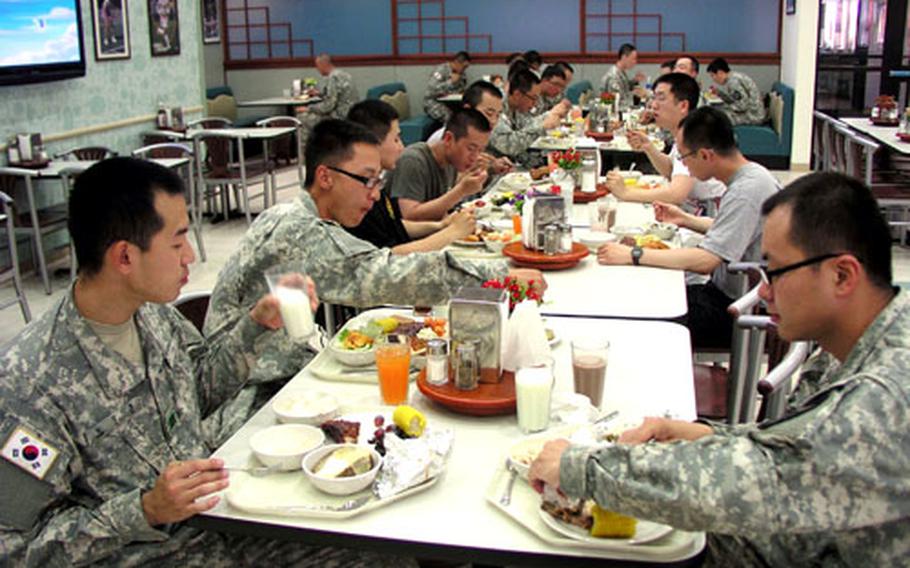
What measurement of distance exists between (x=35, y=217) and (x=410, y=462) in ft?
16.2

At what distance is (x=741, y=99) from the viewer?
1073cm

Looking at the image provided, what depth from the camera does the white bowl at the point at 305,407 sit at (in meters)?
2.04

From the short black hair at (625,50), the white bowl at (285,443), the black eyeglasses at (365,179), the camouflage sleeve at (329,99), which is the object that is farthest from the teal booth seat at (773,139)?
the white bowl at (285,443)

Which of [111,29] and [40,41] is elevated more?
[111,29]

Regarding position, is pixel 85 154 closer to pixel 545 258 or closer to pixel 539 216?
pixel 539 216

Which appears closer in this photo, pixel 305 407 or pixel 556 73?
pixel 305 407

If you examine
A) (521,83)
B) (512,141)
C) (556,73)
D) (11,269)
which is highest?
(556,73)

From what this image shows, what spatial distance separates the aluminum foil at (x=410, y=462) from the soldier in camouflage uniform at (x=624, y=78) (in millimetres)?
9156

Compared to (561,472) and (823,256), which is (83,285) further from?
(823,256)

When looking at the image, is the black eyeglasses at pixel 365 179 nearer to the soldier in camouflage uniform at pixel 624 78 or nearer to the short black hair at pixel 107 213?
the short black hair at pixel 107 213

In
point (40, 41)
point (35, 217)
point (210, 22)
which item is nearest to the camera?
point (35, 217)

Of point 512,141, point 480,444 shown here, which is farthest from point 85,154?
point 480,444

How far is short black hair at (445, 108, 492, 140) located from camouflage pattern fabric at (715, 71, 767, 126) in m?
6.78

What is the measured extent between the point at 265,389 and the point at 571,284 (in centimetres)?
118
